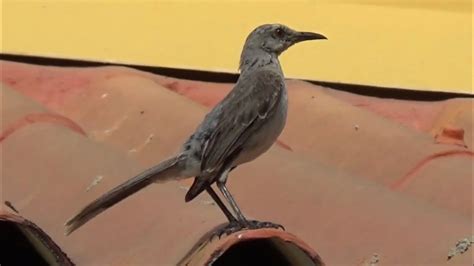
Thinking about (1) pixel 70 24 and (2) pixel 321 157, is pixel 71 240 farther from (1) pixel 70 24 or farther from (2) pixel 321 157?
(1) pixel 70 24

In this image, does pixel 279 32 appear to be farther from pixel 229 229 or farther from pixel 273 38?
pixel 229 229

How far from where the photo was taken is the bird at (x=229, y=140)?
2.88 meters

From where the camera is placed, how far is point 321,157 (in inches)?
149

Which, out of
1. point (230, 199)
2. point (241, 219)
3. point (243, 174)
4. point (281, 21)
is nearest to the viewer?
point (241, 219)

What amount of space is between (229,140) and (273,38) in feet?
1.58

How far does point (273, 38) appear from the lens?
11.5ft

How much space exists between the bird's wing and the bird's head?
127mm

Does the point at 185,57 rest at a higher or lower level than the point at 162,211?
lower

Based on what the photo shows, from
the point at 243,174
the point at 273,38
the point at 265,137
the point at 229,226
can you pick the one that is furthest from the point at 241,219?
the point at 273,38

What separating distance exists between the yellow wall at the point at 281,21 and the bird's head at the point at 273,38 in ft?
5.55

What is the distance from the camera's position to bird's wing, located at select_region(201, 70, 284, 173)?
3092 mm

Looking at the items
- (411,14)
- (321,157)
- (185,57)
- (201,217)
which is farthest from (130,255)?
(411,14)

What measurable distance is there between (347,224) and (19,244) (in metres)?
0.81

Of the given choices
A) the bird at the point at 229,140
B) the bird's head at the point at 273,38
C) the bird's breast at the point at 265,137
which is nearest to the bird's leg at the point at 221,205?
the bird at the point at 229,140
